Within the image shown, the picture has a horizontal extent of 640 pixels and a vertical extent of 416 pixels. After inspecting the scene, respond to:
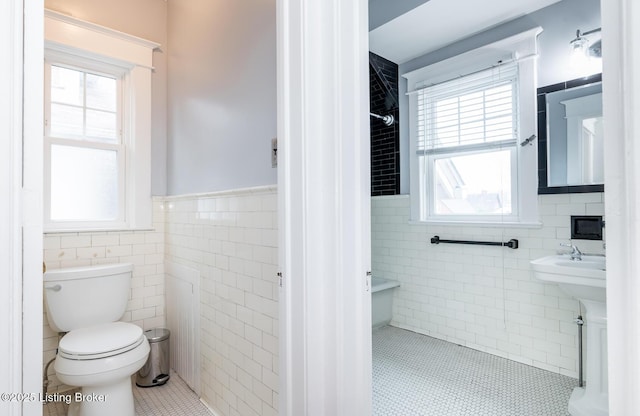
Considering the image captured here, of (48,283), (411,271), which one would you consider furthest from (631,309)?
(411,271)

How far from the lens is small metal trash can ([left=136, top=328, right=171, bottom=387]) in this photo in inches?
81.6

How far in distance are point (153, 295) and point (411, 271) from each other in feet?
6.80

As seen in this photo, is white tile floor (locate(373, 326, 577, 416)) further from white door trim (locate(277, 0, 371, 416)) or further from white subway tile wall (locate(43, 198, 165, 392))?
white subway tile wall (locate(43, 198, 165, 392))

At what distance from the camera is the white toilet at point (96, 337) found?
1.54 metres

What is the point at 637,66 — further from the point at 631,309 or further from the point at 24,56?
the point at 24,56

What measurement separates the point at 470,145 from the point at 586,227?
3.20ft

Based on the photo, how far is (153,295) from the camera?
2.29 metres

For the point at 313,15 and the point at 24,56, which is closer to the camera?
the point at 24,56

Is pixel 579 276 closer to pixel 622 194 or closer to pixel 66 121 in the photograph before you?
pixel 622 194

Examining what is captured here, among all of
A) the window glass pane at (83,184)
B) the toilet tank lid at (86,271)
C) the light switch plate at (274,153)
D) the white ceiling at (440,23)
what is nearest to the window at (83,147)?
the window glass pane at (83,184)

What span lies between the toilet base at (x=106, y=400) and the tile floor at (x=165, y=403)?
0.21m

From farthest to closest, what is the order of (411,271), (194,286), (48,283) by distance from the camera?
(411,271) → (194,286) → (48,283)

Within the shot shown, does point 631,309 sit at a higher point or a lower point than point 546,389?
higher

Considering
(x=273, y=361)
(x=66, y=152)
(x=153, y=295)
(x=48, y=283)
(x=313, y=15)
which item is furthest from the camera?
(x=153, y=295)
